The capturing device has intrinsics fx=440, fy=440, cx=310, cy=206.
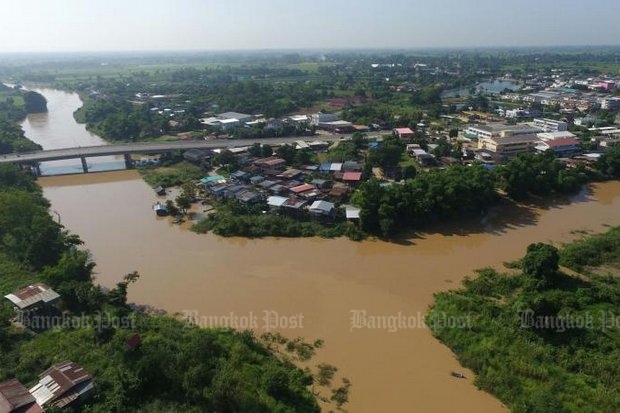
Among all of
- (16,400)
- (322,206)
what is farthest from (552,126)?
(16,400)

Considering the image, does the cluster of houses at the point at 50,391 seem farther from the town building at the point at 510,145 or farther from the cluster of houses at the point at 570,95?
the cluster of houses at the point at 570,95

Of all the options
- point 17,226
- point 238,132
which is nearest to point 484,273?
point 17,226

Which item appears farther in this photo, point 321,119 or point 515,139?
point 321,119

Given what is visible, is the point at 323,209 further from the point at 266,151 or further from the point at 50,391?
the point at 50,391

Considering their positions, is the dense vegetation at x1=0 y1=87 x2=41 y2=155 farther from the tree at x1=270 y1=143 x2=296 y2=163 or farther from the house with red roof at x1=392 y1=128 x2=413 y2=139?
the house with red roof at x1=392 y1=128 x2=413 y2=139

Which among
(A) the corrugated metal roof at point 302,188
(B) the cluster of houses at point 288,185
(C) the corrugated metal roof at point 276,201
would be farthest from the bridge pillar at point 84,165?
(A) the corrugated metal roof at point 302,188
